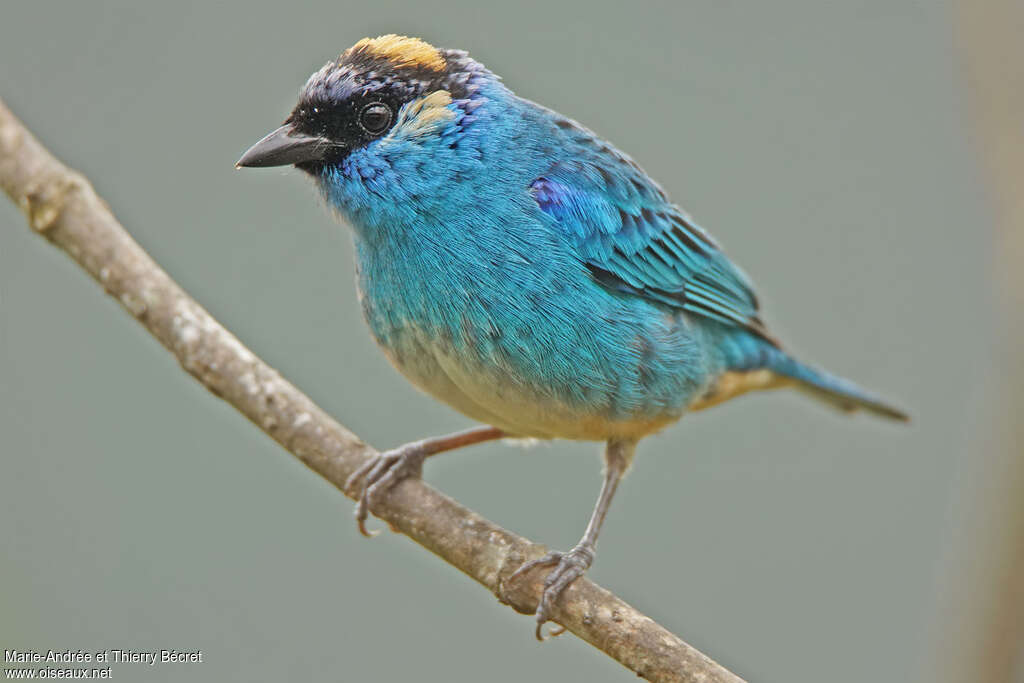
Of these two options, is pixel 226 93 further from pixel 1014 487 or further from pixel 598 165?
pixel 1014 487

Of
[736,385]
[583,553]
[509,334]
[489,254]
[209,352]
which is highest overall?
[736,385]

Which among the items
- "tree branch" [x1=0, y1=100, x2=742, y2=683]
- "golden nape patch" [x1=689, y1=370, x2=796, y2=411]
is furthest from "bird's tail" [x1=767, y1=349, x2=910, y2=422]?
"tree branch" [x1=0, y1=100, x2=742, y2=683]

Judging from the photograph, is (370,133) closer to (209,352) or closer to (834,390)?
(209,352)

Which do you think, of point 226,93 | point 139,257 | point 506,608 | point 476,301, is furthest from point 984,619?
point 226,93

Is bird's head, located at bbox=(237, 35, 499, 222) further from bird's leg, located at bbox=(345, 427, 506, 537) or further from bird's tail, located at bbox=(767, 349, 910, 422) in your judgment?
bird's tail, located at bbox=(767, 349, 910, 422)

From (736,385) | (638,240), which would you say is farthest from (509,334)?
(736,385)

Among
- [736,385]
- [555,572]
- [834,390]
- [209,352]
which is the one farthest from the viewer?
[834,390]

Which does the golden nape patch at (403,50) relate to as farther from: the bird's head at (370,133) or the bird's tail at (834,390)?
the bird's tail at (834,390)
